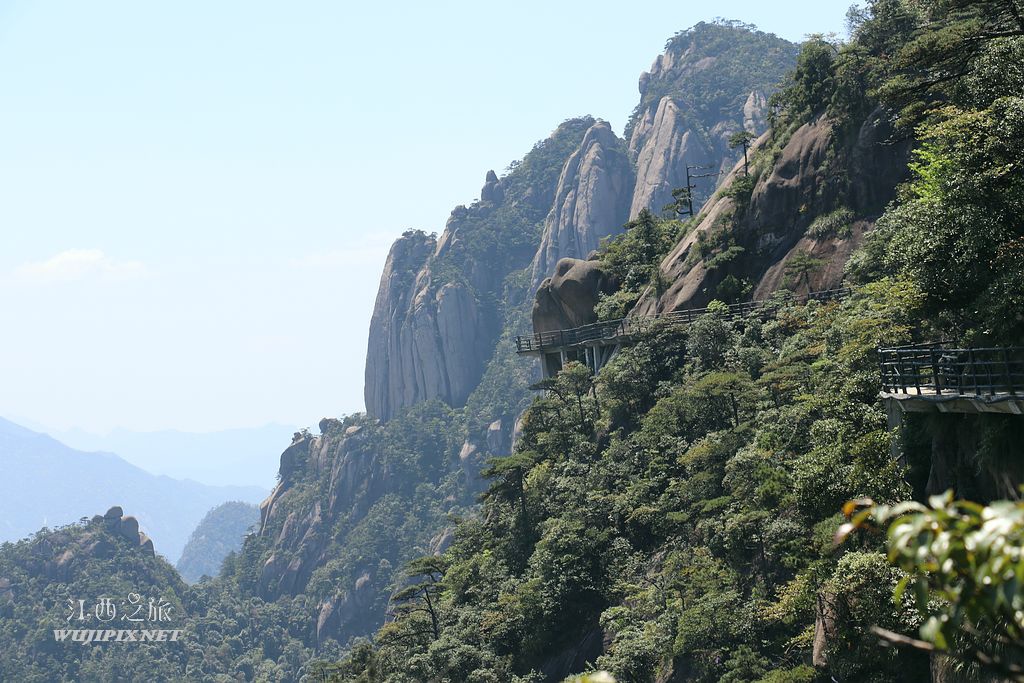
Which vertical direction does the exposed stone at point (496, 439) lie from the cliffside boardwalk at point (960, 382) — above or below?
below

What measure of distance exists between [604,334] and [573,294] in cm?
720

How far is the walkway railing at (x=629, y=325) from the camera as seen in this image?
153ft

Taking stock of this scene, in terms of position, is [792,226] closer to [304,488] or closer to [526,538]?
[526,538]

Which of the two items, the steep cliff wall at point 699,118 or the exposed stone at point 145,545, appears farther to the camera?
the steep cliff wall at point 699,118

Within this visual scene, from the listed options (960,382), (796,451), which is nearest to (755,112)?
(796,451)

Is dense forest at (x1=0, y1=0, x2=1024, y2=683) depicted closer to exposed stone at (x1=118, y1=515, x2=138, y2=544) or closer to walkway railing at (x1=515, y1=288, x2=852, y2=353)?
walkway railing at (x1=515, y1=288, x2=852, y2=353)

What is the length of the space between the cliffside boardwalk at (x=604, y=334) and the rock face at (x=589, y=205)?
102164mm

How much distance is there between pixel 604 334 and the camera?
57.1m

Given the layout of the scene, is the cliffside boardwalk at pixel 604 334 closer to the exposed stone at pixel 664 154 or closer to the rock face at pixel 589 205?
the exposed stone at pixel 664 154

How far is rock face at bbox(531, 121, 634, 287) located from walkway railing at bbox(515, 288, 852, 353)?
103133 mm

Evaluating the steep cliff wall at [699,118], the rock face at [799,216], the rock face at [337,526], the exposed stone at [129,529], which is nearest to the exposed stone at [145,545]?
the exposed stone at [129,529]

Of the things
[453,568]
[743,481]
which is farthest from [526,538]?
[743,481]

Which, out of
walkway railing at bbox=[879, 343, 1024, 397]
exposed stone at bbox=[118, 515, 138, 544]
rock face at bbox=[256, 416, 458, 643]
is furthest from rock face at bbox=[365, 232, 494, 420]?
walkway railing at bbox=[879, 343, 1024, 397]

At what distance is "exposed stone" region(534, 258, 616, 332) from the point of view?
2494 inches
